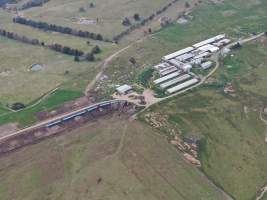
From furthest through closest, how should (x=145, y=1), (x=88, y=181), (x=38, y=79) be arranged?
(x=145, y=1), (x=38, y=79), (x=88, y=181)

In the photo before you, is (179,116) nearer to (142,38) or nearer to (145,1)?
(142,38)

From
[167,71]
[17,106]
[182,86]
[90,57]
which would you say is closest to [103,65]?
[90,57]

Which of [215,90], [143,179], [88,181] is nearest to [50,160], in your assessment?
[88,181]

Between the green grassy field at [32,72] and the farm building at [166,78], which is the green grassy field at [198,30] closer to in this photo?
the farm building at [166,78]

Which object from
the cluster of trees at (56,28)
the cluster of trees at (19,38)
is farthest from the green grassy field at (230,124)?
the cluster of trees at (19,38)

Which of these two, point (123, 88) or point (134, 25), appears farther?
point (134, 25)

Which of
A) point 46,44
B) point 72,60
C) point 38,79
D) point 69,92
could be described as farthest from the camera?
point 46,44

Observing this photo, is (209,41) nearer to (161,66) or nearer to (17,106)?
(161,66)

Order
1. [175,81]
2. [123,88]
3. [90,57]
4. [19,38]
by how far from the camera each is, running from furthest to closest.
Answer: [19,38]
[90,57]
[175,81]
[123,88]
